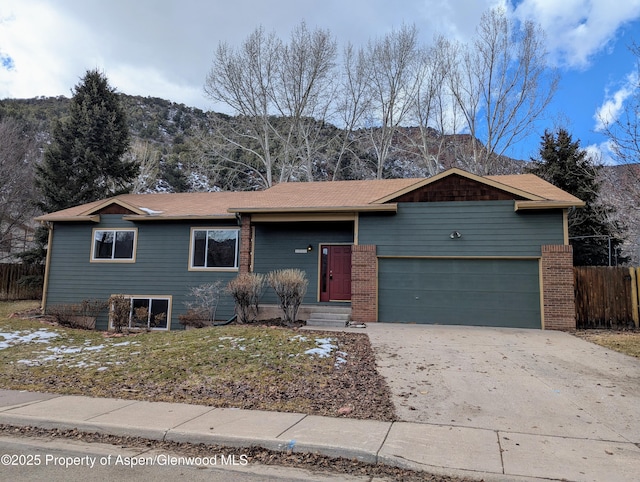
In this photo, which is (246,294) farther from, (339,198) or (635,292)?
(635,292)

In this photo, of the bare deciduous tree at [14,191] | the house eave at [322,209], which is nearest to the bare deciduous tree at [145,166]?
the bare deciduous tree at [14,191]

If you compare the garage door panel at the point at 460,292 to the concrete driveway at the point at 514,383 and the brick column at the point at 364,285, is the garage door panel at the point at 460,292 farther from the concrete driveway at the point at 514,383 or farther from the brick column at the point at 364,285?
the concrete driveway at the point at 514,383

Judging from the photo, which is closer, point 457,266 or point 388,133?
point 457,266

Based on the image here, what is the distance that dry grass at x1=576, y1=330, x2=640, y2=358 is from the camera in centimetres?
838

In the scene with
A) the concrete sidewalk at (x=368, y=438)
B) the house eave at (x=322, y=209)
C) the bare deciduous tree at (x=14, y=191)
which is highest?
the bare deciduous tree at (x=14, y=191)

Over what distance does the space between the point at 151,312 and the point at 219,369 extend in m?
8.19

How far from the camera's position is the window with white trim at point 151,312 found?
44.8 ft

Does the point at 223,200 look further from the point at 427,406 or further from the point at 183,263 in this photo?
the point at 427,406

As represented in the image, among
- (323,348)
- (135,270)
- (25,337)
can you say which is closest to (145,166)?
(135,270)

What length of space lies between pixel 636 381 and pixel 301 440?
5.48 metres

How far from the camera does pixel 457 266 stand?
1168 cm

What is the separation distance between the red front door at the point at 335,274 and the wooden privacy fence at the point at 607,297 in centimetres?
663

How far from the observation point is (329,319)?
37.4 feet

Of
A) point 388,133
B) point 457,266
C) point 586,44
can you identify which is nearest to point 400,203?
point 457,266
